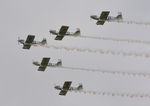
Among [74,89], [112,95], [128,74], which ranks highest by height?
[128,74]

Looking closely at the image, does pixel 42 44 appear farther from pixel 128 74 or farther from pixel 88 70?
pixel 128 74

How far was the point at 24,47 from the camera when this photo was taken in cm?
8850

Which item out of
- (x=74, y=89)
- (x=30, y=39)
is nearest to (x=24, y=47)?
(x=30, y=39)

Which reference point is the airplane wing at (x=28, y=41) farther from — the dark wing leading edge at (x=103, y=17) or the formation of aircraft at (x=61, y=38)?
the dark wing leading edge at (x=103, y=17)

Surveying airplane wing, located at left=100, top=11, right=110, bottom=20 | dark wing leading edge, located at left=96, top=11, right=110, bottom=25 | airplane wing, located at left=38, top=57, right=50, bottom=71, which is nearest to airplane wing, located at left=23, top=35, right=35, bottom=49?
airplane wing, located at left=38, top=57, right=50, bottom=71

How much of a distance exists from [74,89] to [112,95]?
1676cm

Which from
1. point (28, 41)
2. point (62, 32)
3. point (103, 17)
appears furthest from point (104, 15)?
point (28, 41)

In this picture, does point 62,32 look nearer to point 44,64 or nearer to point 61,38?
point 61,38

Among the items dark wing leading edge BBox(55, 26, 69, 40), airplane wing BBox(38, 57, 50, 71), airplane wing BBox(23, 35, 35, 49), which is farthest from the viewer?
airplane wing BBox(38, 57, 50, 71)

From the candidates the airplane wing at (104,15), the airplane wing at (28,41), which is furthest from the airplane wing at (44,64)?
the airplane wing at (104,15)

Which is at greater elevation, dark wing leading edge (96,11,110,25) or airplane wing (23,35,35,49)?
dark wing leading edge (96,11,110,25)

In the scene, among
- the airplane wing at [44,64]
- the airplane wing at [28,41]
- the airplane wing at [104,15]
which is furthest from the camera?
the airplane wing at [44,64]

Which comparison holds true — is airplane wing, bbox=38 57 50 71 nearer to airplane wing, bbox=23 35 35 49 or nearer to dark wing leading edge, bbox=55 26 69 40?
airplane wing, bbox=23 35 35 49

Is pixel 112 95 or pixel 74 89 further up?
pixel 112 95
